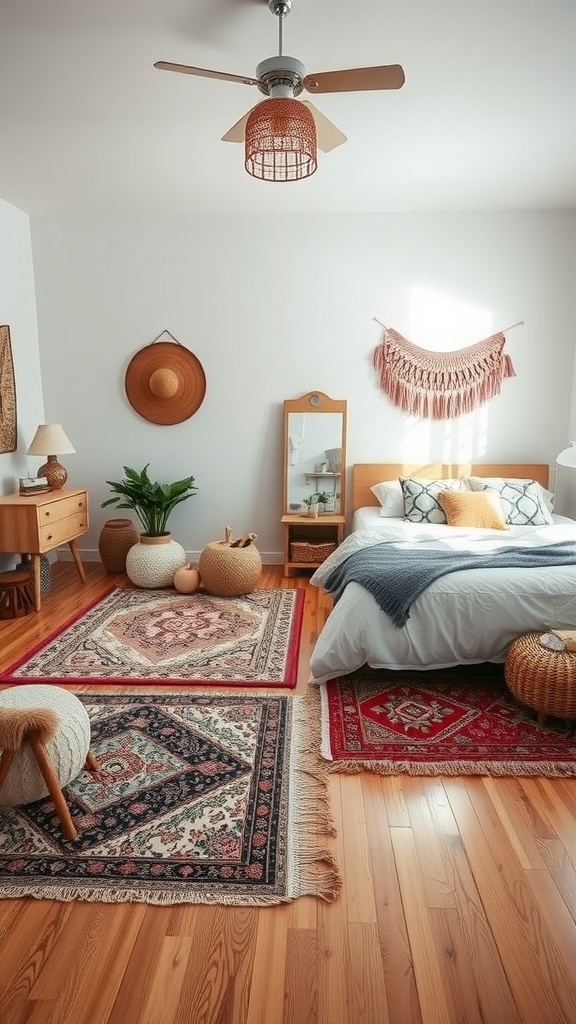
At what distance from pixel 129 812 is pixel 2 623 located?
2182 mm

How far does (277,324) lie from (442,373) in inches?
52.0

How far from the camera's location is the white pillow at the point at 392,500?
4.48 meters

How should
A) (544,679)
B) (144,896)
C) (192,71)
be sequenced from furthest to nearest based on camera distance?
(544,679) → (192,71) → (144,896)

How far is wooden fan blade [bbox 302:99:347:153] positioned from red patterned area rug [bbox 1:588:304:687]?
2.36m

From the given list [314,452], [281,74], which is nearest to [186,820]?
[281,74]

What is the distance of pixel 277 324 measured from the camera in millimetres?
4883

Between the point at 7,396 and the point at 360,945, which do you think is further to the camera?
the point at 7,396

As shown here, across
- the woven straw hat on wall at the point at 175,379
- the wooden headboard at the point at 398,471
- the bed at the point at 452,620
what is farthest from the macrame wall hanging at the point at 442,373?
the bed at the point at 452,620

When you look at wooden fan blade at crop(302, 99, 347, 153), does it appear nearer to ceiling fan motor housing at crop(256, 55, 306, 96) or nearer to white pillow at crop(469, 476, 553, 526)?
ceiling fan motor housing at crop(256, 55, 306, 96)

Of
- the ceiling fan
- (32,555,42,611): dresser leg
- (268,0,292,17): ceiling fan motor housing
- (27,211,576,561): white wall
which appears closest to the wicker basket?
(27,211,576,561): white wall

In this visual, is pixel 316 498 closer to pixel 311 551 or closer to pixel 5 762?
pixel 311 551

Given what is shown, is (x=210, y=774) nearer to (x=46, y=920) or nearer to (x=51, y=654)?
(x=46, y=920)

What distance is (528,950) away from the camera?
1530 millimetres

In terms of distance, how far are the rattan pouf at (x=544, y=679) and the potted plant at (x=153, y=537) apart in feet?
8.45
